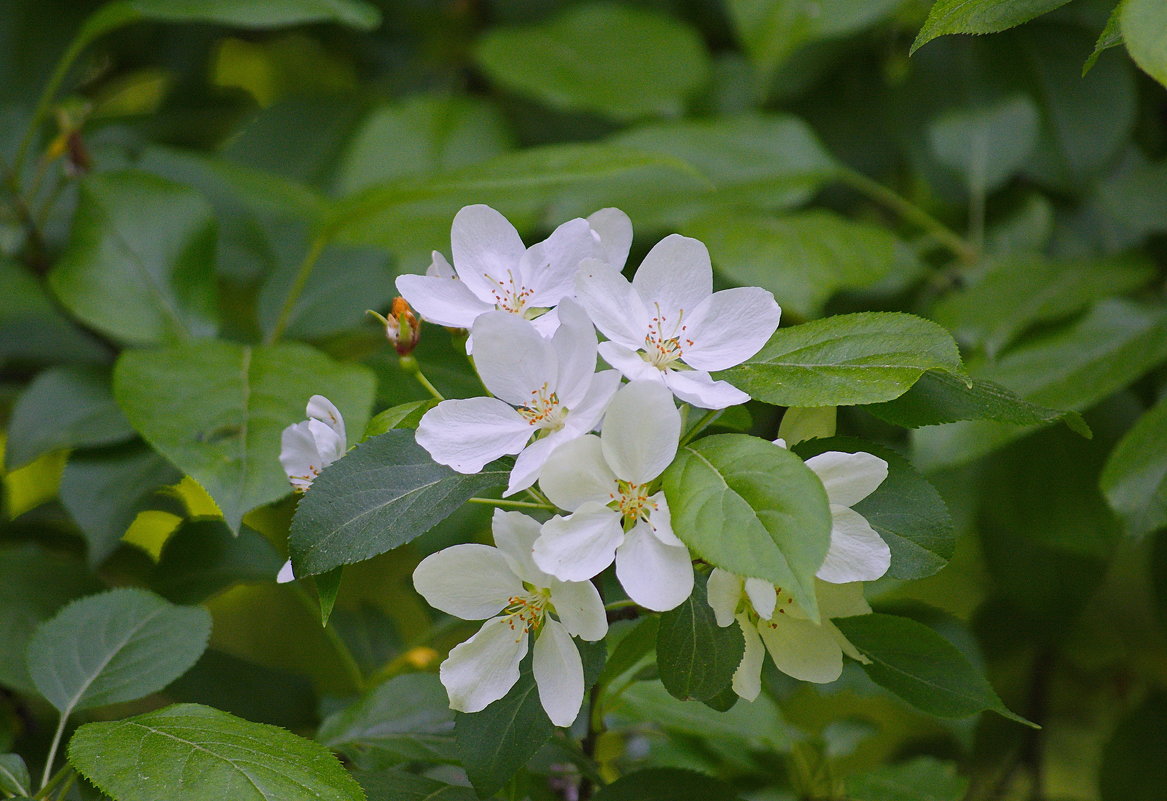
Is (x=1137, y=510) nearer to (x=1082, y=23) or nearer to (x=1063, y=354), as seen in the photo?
(x=1063, y=354)

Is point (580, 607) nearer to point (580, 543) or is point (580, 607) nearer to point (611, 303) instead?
point (580, 543)

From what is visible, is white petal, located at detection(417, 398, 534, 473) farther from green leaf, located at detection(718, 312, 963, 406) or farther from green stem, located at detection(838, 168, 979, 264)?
green stem, located at detection(838, 168, 979, 264)

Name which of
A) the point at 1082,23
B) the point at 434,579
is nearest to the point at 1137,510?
the point at 434,579

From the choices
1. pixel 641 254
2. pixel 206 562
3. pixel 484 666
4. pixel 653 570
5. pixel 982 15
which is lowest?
pixel 206 562

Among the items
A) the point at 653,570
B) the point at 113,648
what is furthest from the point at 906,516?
the point at 113,648

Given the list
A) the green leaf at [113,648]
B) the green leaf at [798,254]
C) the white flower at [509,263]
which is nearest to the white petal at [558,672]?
the white flower at [509,263]

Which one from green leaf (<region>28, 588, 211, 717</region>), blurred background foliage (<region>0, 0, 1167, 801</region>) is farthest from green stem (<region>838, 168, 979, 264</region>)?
green leaf (<region>28, 588, 211, 717</region>)
